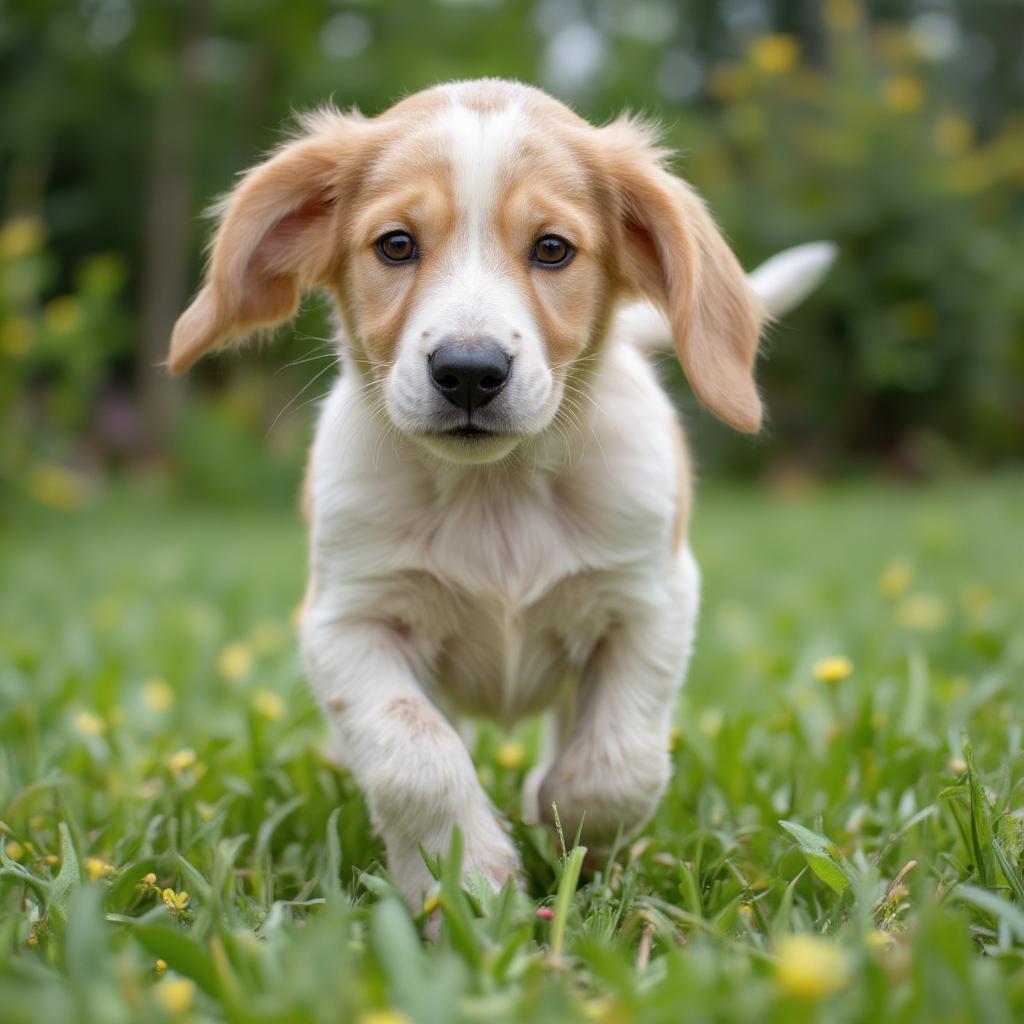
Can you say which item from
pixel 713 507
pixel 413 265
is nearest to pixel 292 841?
pixel 413 265

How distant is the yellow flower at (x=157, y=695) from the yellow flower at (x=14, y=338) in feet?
13.7

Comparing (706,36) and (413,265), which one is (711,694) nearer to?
(413,265)

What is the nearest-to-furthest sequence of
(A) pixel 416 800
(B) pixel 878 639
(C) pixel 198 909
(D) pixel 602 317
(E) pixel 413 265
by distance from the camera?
(C) pixel 198 909 → (A) pixel 416 800 → (E) pixel 413 265 → (D) pixel 602 317 → (B) pixel 878 639

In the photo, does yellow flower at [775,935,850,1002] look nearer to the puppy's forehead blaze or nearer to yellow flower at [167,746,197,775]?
the puppy's forehead blaze

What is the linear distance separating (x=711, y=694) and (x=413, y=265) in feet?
7.66

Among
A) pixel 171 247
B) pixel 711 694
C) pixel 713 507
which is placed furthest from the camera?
pixel 171 247

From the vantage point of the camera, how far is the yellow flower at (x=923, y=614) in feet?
16.4

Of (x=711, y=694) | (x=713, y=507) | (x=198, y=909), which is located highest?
(x=198, y=909)

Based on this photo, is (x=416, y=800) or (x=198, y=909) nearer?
(x=198, y=909)

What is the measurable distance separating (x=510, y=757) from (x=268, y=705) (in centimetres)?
80

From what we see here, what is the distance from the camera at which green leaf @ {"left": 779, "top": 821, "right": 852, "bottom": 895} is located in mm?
2270

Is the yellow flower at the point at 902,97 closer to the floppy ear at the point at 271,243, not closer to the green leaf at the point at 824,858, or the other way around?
the floppy ear at the point at 271,243

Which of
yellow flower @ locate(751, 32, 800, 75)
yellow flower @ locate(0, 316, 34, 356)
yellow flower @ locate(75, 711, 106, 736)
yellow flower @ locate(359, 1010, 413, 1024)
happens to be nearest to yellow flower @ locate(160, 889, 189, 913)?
yellow flower @ locate(359, 1010, 413, 1024)

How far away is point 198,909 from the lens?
2.25 metres
